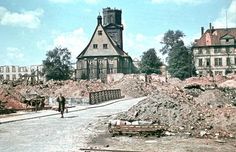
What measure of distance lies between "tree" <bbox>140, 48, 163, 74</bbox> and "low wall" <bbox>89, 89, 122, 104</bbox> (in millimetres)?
30547

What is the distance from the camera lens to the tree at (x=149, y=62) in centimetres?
8012

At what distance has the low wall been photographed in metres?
39.3

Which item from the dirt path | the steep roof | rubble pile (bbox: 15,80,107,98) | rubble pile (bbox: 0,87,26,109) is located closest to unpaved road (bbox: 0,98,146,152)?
the dirt path

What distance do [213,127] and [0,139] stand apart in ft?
35.4

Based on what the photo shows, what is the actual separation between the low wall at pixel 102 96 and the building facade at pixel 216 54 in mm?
38522

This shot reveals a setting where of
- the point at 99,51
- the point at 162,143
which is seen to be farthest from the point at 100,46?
the point at 162,143

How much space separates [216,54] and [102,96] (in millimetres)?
47901

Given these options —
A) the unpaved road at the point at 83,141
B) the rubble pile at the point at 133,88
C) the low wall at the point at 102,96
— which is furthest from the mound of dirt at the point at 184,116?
the rubble pile at the point at 133,88

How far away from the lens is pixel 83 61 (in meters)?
85.2

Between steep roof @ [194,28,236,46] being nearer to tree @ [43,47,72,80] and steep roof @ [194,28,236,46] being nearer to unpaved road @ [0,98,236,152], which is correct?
tree @ [43,47,72,80]

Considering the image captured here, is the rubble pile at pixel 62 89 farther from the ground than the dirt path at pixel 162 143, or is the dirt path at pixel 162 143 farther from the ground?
the rubble pile at pixel 62 89

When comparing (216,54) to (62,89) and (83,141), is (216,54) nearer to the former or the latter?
(62,89)

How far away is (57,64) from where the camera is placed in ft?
272

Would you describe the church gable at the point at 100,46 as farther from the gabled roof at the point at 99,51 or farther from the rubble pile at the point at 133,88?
the rubble pile at the point at 133,88
